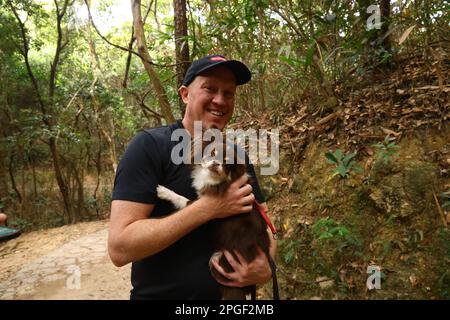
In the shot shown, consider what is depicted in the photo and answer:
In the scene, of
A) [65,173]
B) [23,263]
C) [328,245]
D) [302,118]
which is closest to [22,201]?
[65,173]

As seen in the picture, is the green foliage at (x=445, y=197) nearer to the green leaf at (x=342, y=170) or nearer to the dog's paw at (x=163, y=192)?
the green leaf at (x=342, y=170)

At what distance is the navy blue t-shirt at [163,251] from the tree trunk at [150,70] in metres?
3.78

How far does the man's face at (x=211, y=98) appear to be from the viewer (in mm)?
2055

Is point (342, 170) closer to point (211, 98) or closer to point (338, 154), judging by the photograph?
point (338, 154)

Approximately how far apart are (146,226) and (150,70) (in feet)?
14.3

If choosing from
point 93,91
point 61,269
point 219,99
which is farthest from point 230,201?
point 93,91

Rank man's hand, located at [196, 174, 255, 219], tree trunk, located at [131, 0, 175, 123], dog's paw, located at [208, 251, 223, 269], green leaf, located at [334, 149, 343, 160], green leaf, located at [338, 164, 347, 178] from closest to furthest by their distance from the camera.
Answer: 1. man's hand, located at [196, 174, 255, 219]
2. dog's paw, located at [208, 251, 223, 269]
3. green leaf, located at [338, 164, 347, 178]
4. green leaf, located at [334, 149, 343, 160]
5. tree trunk, located at [131, 0, 175, 123]

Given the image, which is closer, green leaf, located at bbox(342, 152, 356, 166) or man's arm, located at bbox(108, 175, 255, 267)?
man's arm, located at bbox(108, 175, 255, 267)

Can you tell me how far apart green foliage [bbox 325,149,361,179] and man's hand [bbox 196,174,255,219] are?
2.23 m

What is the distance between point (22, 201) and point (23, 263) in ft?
25.6

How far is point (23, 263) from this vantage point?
25.2 ft

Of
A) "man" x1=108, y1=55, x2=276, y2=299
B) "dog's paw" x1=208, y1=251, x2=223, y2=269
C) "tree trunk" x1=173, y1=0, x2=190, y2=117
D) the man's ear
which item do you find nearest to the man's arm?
"man" x1=108, y1=55, x2=276, y2=299

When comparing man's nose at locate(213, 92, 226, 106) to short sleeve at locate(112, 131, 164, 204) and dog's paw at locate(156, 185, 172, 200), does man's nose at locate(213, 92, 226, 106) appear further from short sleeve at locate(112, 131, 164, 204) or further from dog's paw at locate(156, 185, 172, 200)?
dog's paw at locate(156, 185, 172, 200)

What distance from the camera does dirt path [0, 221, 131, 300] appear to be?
19.2 feet
